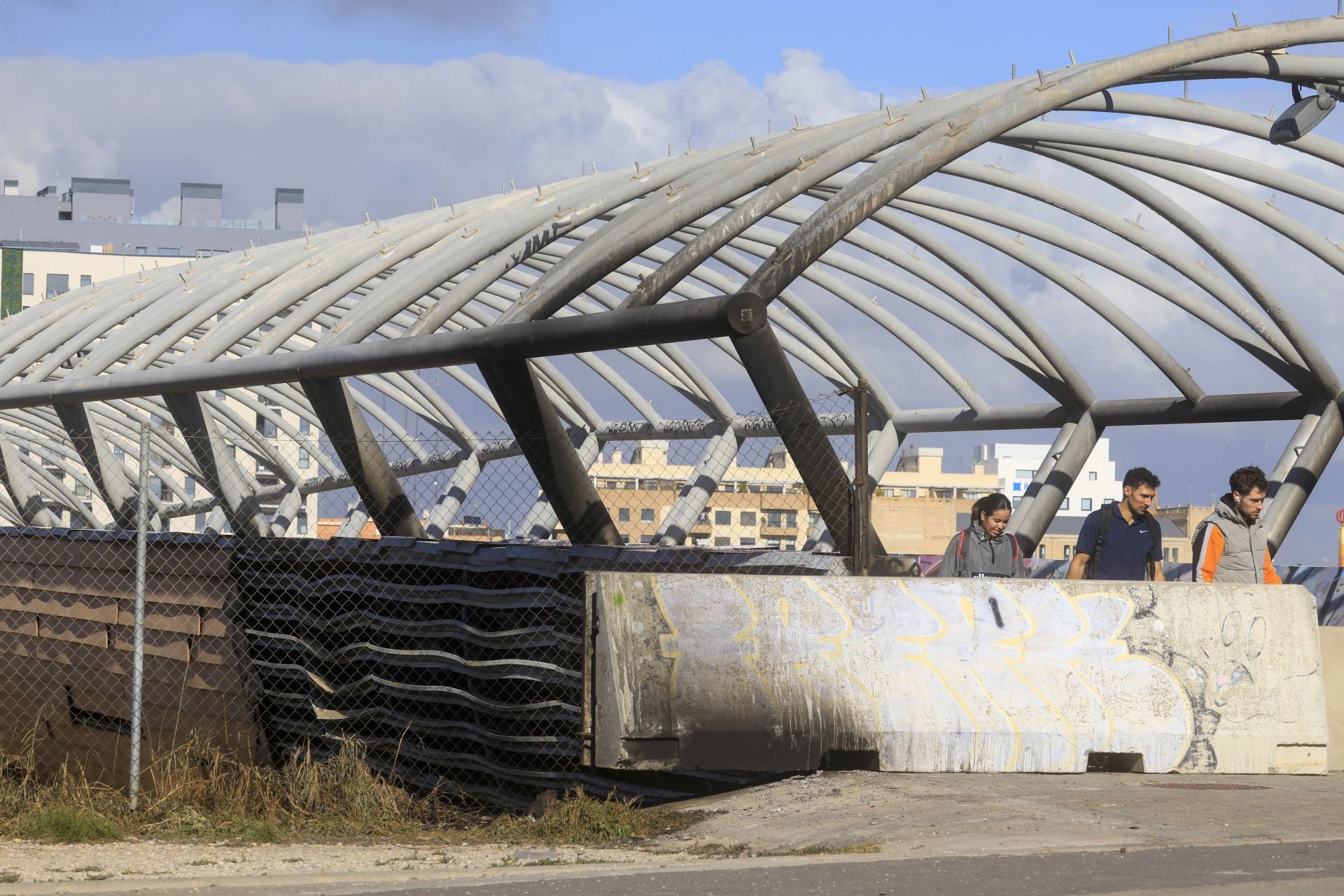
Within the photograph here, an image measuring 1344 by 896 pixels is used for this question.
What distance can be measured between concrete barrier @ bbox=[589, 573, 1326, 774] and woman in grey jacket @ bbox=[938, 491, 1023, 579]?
83cm

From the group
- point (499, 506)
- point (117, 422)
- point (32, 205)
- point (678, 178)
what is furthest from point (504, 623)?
point (32, 205)

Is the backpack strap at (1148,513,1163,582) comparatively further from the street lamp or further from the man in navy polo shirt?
the street lamp

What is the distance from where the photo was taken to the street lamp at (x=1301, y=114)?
1548 cm

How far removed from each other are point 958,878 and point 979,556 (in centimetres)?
406

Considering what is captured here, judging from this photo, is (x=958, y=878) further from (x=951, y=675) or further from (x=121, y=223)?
(x=121, y=223)

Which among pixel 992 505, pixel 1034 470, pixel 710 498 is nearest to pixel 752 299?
pixel 992 505

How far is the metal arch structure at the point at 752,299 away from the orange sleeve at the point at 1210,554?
118 inches

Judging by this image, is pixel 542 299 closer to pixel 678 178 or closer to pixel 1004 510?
pixel 678 178

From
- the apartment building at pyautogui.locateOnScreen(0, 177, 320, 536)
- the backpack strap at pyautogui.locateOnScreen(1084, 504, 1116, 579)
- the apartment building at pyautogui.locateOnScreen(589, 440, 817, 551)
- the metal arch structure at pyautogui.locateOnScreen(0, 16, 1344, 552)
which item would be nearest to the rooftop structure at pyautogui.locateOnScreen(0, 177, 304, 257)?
the apartment building at pyautogui.locateOnScreen(0, 177, 320, 536)

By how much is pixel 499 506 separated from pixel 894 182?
169 inches

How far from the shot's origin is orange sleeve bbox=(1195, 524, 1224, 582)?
10555 millimetres

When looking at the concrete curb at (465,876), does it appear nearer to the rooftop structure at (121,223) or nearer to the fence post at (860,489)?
the fence post at (860,489)

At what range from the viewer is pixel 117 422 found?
34.4 meters

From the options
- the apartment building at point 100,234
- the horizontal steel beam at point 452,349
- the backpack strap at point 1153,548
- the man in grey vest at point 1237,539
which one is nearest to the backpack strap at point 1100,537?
the backpack strap at point 1153,548
